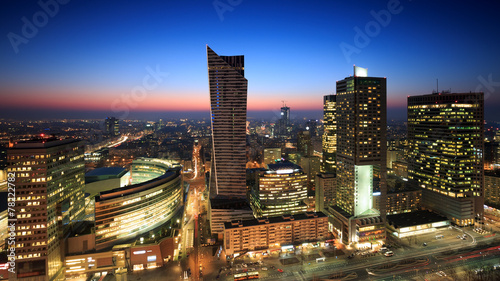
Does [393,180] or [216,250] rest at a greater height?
[393,180]

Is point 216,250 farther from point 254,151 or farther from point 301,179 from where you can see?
point 254,151

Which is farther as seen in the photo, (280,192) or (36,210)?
(280,192)

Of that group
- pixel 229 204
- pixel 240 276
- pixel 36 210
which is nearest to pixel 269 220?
pixel 229 204

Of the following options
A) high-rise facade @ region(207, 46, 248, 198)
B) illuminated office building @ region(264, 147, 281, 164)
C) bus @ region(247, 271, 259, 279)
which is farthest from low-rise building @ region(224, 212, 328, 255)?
illuminated office building @ region(264, 147, 281, 164)

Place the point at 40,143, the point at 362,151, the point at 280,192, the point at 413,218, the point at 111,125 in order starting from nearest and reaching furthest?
1. the point at 40,143
2. the point at 362,151
3. the point at 413,218
4. the point at 280,192
5. the point at 111,125

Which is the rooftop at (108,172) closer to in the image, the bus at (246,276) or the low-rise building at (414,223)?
the bus at (246,276)

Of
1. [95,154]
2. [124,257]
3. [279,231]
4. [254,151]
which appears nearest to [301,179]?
[279,231]

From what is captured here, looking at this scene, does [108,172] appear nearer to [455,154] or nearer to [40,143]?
→ [40,143]
